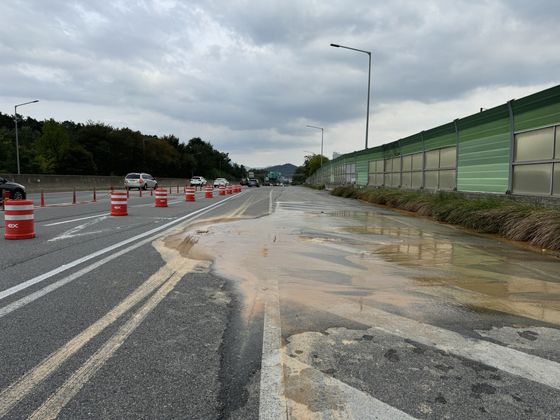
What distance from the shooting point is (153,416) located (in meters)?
2.95

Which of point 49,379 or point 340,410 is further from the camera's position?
point 49,379

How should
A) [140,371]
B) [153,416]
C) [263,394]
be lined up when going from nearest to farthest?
[153,416], [263,394], [140,371]

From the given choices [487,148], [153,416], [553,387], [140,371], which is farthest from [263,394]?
[487,148]

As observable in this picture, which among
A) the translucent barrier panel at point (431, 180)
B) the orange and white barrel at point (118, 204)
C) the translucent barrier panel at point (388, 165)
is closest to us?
the orange and white barrel at point (118, 204)

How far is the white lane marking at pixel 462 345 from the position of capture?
12.0 ft

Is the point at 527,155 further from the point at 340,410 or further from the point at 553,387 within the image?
the point at 340,410

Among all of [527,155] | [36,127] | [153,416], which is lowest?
[153,416]

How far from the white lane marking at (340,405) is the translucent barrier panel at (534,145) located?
1193cm

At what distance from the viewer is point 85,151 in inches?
3051

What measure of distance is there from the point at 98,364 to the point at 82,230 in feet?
29.8

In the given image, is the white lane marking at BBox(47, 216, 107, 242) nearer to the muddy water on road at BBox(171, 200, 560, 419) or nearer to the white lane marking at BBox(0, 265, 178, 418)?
the muddy water on road at BBox(171, 200, 560, 419)

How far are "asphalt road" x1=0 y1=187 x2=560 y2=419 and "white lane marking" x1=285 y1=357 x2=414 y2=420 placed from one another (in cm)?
1

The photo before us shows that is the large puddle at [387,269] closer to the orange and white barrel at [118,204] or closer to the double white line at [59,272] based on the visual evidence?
the double white line at [59,272]

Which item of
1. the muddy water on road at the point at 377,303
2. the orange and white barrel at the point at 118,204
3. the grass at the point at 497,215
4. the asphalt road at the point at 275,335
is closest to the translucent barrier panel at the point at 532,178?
the grass at the point at 497,215
